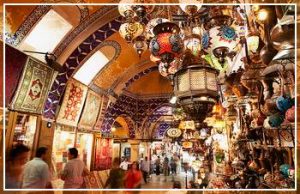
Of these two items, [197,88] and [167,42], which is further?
[197,88]

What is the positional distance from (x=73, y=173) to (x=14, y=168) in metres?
0.37

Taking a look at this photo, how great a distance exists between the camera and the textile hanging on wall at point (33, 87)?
344 centimetres

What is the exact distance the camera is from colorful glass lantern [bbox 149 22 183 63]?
193cm

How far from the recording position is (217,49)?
1.93m

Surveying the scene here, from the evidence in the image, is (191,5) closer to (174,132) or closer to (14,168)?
A: (14,168)

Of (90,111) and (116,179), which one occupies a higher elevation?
(90,111)

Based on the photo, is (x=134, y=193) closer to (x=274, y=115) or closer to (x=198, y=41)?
(x=274, y=115)

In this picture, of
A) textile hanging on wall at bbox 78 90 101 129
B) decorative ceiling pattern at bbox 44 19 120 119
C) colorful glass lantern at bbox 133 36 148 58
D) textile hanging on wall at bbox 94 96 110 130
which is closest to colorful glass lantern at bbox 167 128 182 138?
textile hanging on wall at bbox 94 96 110 130

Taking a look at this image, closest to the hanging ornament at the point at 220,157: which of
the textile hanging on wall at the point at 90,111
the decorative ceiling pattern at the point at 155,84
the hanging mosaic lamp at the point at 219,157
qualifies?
the hanging mosaic lamp at the point at 219,157

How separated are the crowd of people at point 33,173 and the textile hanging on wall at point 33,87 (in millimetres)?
1670

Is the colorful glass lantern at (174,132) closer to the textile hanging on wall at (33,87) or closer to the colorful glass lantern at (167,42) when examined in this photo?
the textile hanging on wall at (33,87)

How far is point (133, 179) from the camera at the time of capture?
1745 millimetres

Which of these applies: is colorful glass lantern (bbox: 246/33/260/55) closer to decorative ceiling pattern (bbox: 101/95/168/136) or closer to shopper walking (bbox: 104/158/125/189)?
decorative ceiling pattern (bbox: 101/95/168/136)

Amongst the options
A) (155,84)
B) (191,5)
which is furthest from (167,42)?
(155,84)
